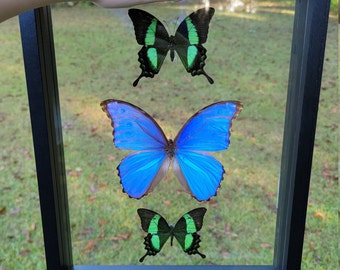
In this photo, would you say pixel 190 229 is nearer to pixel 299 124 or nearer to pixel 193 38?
pixel 299 124

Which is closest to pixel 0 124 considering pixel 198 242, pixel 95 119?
pixel 95 119

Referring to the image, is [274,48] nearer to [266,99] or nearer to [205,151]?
[266,99]

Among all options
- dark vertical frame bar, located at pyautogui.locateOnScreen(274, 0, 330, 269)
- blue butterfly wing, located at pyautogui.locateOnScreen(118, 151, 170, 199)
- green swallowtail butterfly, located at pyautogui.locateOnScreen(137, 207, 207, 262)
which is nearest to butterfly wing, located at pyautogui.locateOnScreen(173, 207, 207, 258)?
green swallowtail butterfly, located at pyautogui.locateOnScreen(137, 207, 207, 262)

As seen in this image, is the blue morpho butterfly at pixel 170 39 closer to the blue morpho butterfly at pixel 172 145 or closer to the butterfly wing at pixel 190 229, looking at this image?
the blue morpho butterfly at pixel 172 145

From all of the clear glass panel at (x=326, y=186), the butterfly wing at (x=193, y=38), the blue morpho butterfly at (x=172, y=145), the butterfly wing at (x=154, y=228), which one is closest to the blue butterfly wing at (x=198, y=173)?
the blue morpho butterfly at (x=172, y=145)

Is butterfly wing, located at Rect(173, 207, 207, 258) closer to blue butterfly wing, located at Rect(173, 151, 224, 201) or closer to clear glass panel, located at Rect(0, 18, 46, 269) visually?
blue butterfly wing, located at Rect(173, 151, 224, 201)
